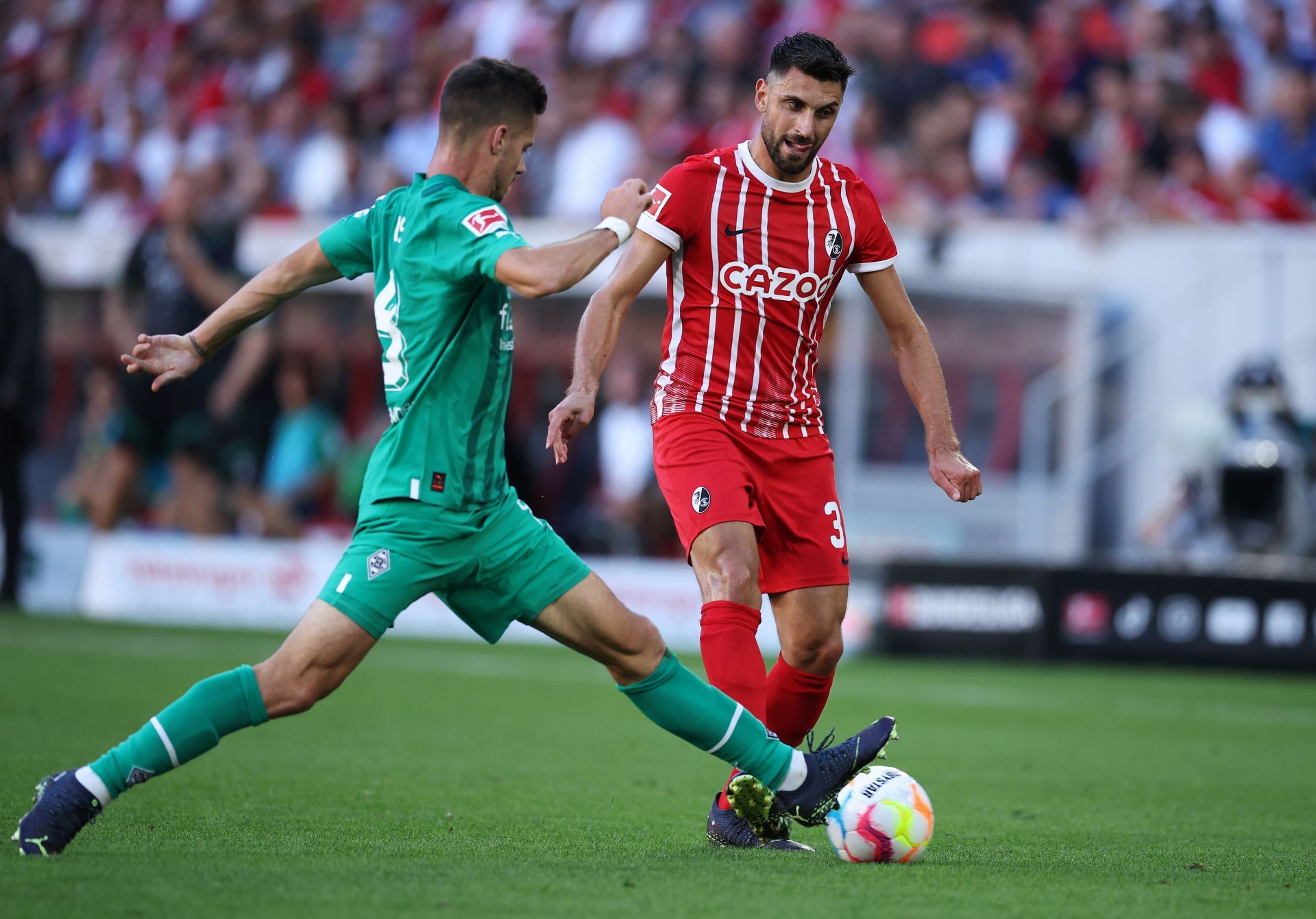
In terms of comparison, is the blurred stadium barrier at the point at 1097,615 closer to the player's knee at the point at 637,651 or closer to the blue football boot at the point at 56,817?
the player's knee at the point at 637,651

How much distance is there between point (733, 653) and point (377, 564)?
126 cm

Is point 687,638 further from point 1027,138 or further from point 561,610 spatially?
point 561,610

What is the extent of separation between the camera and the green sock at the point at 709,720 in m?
5.02

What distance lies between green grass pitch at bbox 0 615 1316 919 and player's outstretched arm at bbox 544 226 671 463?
1.25 metres

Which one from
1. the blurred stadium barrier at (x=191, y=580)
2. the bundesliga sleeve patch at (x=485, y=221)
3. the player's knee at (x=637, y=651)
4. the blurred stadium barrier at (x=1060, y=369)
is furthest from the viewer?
the blurred stadium barrier at (x=191, y=580)

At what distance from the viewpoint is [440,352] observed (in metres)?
4.84

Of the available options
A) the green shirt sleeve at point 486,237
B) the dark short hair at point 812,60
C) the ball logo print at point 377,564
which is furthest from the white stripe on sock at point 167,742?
the dark short hair at point 812,60

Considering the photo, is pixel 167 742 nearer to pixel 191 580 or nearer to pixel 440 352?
pixel 440 352

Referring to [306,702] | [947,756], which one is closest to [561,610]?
[306,702]

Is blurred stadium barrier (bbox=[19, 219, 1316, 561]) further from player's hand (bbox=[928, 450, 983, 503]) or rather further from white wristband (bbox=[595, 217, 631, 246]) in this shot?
white wristband (bbox=[595, 217, 631, 246])

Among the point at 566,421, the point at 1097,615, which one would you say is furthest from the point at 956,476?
the point at 1097,615

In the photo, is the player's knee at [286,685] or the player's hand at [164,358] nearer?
the player's knee at [286,685]

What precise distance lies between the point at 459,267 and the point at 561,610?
102 centimetres

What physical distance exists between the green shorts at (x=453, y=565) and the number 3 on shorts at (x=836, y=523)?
1.07 m
